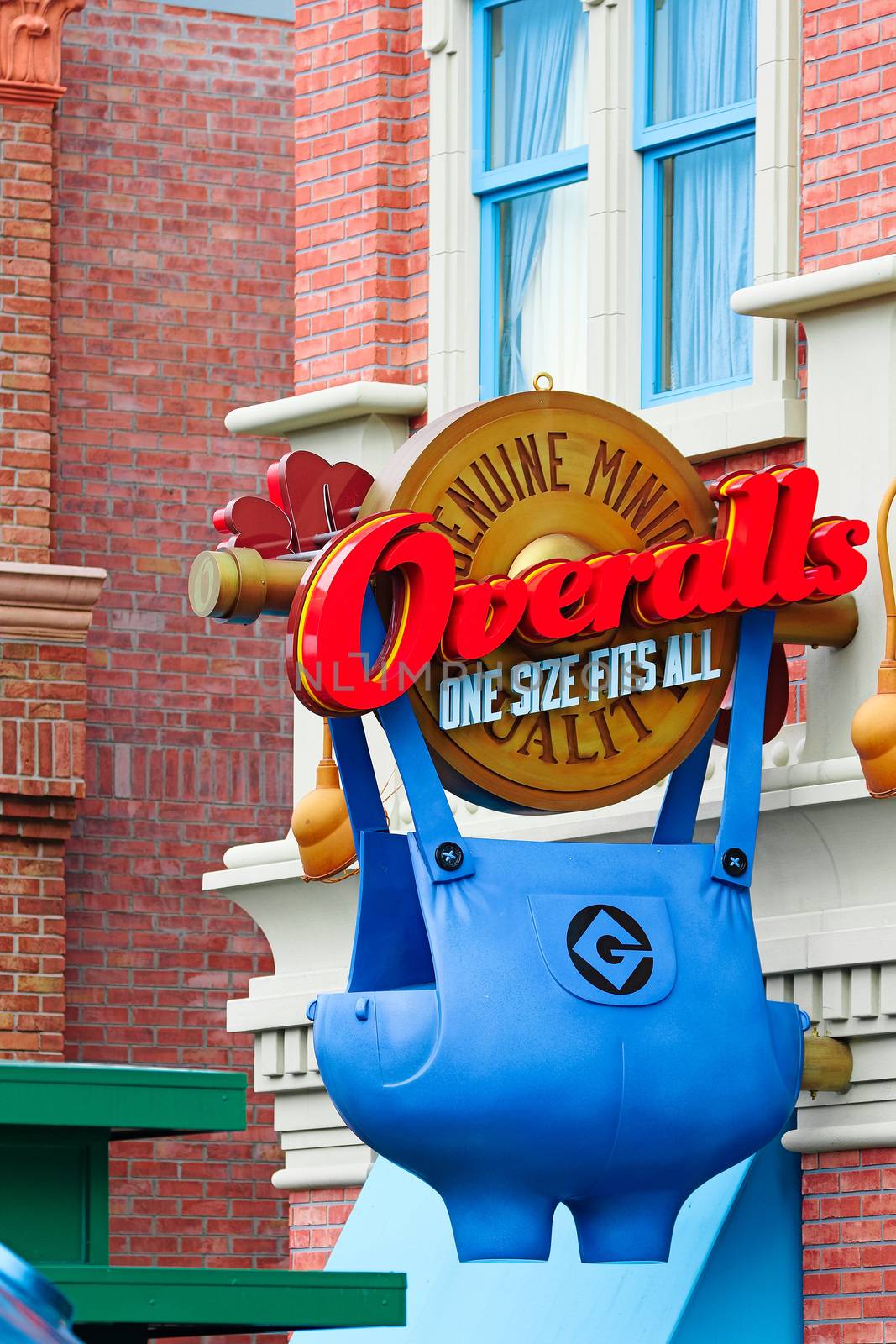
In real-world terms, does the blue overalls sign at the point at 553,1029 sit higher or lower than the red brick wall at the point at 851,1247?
higher

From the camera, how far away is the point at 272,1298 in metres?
6.61

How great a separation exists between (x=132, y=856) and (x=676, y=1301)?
5273 millimetres

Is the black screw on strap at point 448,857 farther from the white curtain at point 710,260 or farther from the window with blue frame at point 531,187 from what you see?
the window with blue frame at point 531,187

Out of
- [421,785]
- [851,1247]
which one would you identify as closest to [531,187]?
[421,785]

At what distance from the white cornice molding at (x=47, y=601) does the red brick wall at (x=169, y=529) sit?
0.72 m

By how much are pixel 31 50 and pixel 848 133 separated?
205 inches

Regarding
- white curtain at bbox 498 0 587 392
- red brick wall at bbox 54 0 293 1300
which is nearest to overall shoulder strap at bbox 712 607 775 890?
white curtain at bbox 498 0 587 392

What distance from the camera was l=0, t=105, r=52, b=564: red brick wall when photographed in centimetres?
1247

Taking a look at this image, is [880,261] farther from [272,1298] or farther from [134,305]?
[134,305]

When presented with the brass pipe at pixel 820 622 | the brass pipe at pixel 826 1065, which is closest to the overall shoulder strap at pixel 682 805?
the brass pipe at pixel 820 622

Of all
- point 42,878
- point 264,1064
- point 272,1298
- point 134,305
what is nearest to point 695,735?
point 272,1298

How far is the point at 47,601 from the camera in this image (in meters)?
12.3

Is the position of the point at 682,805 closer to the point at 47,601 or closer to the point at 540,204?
Answer: the point at 540,204

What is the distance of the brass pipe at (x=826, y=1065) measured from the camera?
26.7 ft
